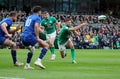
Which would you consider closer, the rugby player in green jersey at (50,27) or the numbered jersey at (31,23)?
the numbered jersey at (31,23)

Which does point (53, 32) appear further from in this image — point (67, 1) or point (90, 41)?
point (67, 1)

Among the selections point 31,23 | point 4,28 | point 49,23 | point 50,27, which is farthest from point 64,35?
point 31,23

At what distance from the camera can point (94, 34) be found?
151ft

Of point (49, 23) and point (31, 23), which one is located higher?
point (31, 23)

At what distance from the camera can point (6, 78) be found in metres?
13.6

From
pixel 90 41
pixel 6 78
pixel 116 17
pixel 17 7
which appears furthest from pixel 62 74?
pixel 116 17

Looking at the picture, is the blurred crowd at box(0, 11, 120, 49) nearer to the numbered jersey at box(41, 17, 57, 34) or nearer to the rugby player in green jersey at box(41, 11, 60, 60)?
the rugby player in green jersey at box(41, 11, 60, 60)

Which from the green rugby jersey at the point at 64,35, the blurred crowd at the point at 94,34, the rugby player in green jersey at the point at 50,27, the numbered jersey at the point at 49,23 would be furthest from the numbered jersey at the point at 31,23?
the blurred crowd at the point at 94,34

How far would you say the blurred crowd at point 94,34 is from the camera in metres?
44.5

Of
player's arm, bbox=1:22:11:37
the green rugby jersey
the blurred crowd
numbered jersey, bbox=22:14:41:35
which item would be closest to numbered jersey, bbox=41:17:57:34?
the green rugby jersey

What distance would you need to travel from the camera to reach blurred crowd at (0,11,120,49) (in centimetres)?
4447

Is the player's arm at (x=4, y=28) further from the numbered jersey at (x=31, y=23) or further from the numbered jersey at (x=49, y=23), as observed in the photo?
the numbered jersey at (x=49, y=23)

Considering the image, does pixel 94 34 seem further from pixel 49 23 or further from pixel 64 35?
pixel 64 35

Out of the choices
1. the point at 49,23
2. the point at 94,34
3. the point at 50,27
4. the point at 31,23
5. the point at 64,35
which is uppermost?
the point at 31,23
